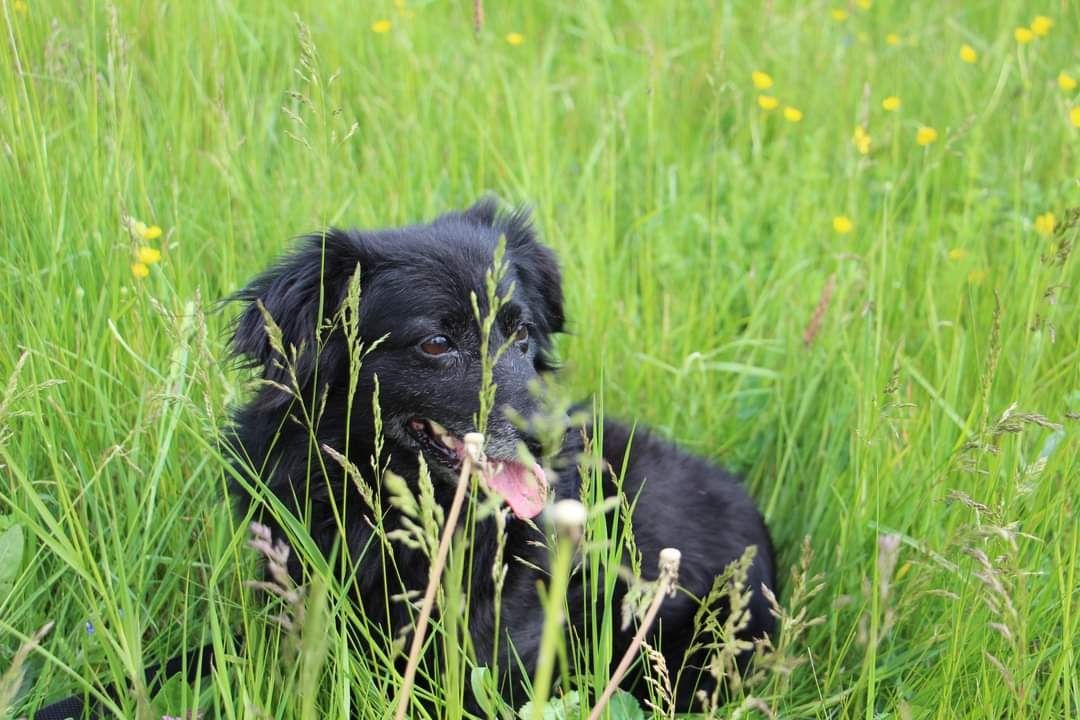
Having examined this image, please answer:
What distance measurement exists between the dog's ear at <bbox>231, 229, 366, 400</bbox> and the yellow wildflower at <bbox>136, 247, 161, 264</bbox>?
25 centimetres

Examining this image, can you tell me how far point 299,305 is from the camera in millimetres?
2412

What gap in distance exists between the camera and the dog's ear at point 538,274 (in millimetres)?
2908

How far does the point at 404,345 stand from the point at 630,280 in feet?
4.11

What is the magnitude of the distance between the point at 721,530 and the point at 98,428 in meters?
1.61

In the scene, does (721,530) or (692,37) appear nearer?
(721,530)

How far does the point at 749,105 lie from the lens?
442 cm

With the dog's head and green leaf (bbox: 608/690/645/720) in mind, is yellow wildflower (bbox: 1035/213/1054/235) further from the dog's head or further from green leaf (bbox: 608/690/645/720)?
green leaf (bbox: 608/690/645/720)

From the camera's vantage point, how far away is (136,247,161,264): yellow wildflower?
2.46m

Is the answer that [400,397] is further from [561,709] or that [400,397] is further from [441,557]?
[441,557]

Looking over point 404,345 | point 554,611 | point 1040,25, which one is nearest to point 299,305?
point 404,345

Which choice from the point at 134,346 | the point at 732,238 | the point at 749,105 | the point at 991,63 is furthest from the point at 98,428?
the point at 991,63

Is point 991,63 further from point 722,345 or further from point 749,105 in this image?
point 722,345

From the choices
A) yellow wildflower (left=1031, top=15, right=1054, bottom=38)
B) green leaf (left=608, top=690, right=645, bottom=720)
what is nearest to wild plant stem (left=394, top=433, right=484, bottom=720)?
green leaf (left=608, top=690, right=645, bottom=720)

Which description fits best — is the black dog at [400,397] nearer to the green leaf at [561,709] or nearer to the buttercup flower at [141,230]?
the buttercup flower at [141,230]
